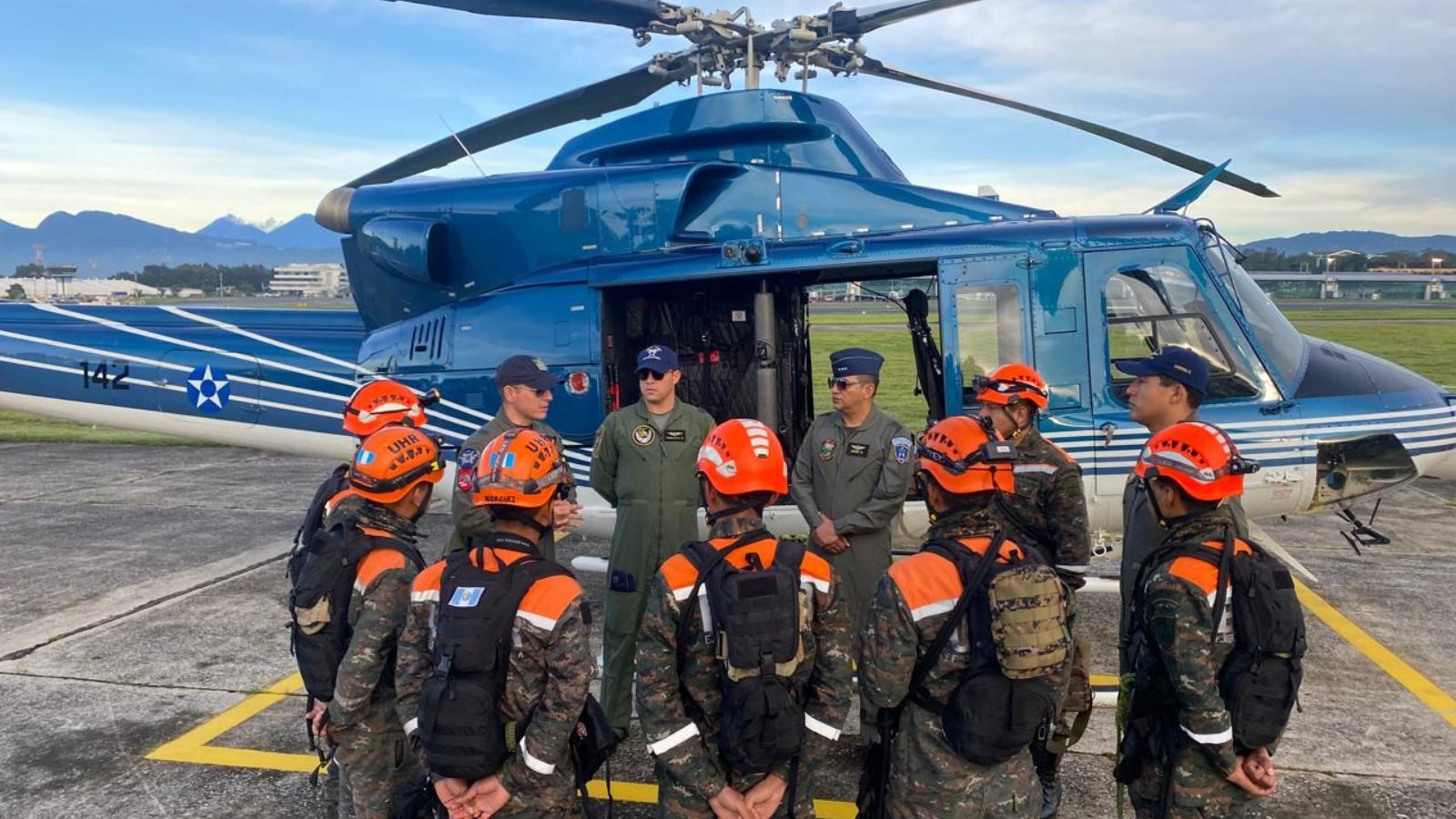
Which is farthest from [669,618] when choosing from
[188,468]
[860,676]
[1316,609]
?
[188,468]

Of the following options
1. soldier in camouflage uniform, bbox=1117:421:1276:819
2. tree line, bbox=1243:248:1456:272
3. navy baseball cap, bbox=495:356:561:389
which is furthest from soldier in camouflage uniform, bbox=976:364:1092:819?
tree line, bbox=1243:248:1456:272

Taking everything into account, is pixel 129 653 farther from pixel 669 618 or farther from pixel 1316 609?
pixel 1316 609

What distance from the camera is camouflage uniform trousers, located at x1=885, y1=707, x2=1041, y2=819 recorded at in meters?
2.61

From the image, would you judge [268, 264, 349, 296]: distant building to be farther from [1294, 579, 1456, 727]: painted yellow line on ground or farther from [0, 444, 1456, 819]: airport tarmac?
[1294, 579, 1456, 727]: painted yellow line on ground

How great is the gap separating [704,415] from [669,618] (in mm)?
2196

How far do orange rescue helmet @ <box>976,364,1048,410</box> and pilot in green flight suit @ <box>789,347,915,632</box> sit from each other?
0.45 m

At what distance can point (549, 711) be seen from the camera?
2561mm

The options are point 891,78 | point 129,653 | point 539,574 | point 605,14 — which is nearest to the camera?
point 539,574

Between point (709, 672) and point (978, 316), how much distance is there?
3.82m

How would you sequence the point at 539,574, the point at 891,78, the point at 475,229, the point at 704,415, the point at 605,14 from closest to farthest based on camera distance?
the point at 539,574
the point at 704,415
the point at 605,14
the point at 475,229
the point at 891,78

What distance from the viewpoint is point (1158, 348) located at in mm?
5746

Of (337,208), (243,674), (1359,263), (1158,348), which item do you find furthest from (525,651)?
(1359,263)

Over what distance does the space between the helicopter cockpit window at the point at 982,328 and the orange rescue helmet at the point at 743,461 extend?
3319 millimetres

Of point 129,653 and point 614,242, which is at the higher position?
point 614,242
